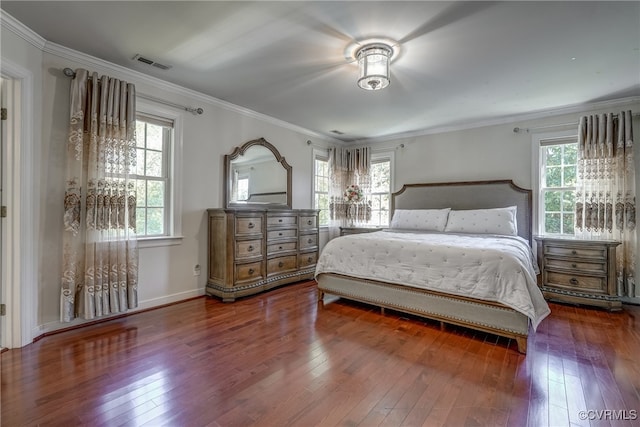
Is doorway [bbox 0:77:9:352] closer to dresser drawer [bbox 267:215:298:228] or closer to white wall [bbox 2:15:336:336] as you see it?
white wall [bbox 2:15:336:336]

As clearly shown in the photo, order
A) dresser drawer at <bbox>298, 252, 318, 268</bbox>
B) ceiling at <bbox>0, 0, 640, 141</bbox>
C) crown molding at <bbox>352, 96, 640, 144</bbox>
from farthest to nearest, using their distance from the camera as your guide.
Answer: dresser drawer at <bbox>298, 252, 318, 268</bbox> < crown molding at <bbox>352, 96, 640, 144</bbox> < ceiling at <bbox>0, 0, 640, 141</bbox>

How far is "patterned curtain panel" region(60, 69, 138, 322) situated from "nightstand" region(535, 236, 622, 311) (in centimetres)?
470

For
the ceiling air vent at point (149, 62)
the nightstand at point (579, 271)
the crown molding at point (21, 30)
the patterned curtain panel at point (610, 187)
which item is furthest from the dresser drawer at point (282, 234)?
the patterned curtain panel at point (610, 187)

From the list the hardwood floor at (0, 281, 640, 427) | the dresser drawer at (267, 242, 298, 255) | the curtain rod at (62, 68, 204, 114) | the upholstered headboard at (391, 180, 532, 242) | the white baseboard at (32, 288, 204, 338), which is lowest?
the hardwood floor at (0, 281, 640, 427)

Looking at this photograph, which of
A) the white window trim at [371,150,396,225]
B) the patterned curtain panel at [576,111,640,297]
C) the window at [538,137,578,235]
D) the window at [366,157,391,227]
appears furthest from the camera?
the window at [366,157,391,227]

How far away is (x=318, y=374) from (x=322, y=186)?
3960mm

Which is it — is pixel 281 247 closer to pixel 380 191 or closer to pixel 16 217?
pixel 380 191

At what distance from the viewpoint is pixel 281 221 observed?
4227 mm

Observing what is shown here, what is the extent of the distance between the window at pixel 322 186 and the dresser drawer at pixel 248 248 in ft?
5.92

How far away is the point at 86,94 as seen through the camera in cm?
270

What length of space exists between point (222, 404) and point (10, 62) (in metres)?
2.86

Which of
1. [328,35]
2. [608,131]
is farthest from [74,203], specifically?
[608,131]

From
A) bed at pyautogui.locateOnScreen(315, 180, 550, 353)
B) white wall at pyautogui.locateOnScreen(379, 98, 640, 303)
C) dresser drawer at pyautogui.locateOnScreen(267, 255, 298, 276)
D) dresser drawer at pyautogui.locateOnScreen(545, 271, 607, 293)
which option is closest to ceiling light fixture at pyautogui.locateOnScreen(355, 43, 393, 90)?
bed at pyautogui.locateOnScreen(315, 180, 550, 353)

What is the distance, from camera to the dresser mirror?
4.05 m
